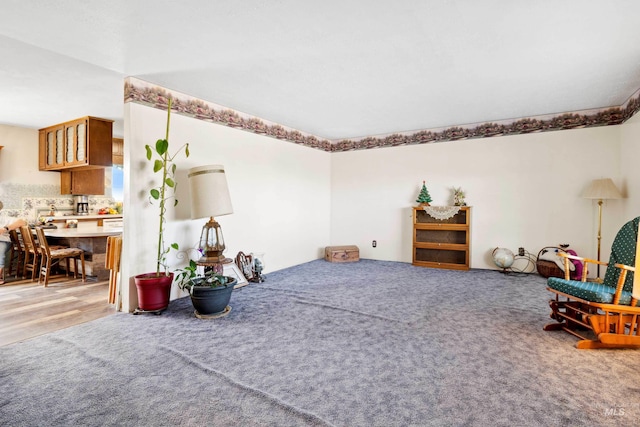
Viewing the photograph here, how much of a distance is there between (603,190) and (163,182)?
218 inches

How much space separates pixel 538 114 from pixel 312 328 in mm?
4732

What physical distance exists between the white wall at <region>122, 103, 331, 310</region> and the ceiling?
51cm

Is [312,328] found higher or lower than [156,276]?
lower

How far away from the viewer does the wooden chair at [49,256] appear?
4.63 metres

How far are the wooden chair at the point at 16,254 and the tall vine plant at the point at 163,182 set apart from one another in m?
3.34

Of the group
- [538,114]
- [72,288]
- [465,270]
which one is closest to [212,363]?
[72,288]

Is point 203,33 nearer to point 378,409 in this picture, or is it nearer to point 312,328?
point 312,328

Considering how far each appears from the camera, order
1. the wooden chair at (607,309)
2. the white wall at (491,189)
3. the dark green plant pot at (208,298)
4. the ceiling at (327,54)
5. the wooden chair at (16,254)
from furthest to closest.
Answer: the wooden chair at (16,254)
the white wall at (491,189)
the dark green plant pot at (208,298)
the wooden chair at (607,309)
the ceiling at (327,54)

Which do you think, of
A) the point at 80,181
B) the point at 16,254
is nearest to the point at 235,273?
the point at 16,254

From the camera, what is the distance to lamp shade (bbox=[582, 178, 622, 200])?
171 inches

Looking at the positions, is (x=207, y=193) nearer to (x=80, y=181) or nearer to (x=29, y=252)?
(x=29, y=252)

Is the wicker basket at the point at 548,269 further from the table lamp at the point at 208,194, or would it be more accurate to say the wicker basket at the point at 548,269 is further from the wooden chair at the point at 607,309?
the table lamp at the point at 208,194

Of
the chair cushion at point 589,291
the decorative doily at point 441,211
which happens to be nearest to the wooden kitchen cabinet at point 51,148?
the decorative doily at point 441,211

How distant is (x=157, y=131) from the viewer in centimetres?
369
